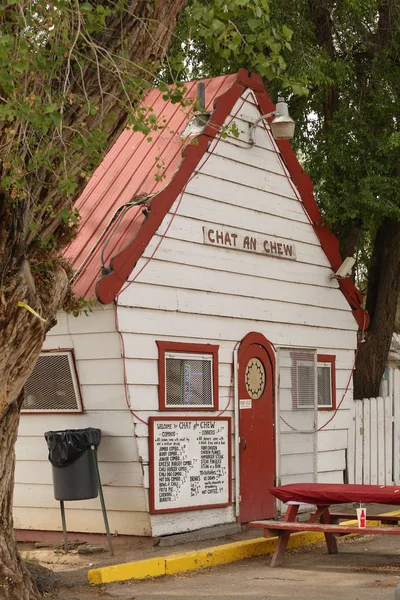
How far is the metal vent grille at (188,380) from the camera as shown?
12.2 m

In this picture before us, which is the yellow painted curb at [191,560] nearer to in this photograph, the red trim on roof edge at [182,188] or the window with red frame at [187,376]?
the window with red frame at [187,376]

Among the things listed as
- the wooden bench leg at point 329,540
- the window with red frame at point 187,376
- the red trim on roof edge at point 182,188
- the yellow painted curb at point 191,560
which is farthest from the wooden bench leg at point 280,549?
the red trim on roof edge at point 182,188

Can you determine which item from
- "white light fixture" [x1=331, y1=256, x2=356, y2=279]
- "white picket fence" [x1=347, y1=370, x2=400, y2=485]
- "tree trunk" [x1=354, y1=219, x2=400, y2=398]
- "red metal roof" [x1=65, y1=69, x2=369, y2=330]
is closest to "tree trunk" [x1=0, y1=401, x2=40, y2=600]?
"red metal roof" [x1=65, y1=69, x2=369, y2=330]

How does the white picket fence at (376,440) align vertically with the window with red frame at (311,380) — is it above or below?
below

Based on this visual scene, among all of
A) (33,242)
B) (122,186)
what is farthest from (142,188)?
(33,242)

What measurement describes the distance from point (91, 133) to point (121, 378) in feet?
12.3

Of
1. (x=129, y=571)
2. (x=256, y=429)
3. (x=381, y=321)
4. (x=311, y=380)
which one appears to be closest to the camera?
(x=129, y=571)

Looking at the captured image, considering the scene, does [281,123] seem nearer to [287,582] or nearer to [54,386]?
[54,386]

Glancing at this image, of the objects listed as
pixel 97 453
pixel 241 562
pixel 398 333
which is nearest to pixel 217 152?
pixel 97 453

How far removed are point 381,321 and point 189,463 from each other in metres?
6.50

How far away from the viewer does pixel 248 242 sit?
13695mm

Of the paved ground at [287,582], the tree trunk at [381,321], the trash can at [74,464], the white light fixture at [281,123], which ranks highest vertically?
the white light fixture at [281,123]

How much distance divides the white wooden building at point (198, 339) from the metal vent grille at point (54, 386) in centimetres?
2

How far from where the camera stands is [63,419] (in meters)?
12.1
